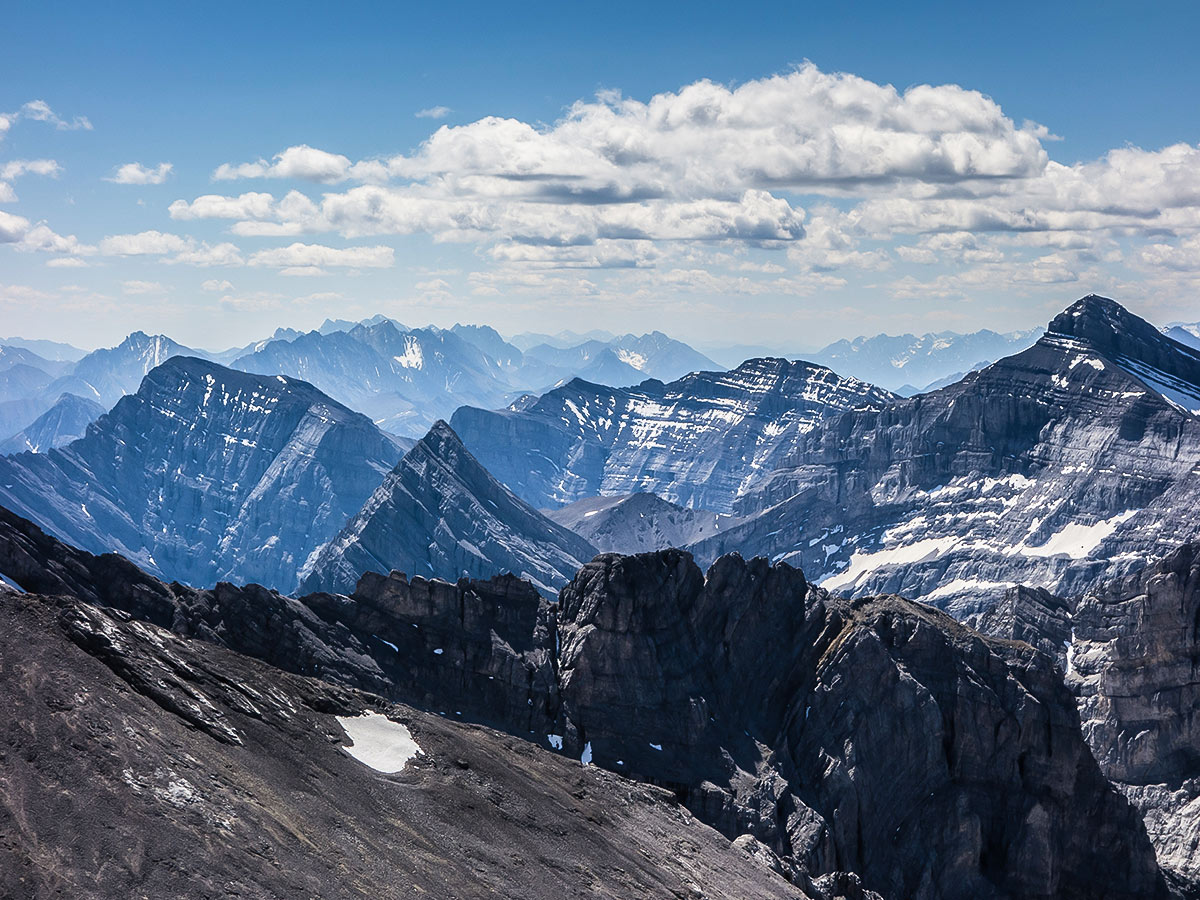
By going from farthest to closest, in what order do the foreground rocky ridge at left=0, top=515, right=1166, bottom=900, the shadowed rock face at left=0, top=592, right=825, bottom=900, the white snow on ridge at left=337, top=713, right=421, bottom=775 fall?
the foreground rocky ridge at left=0, top=515, right=1166, bottom=900, the white snow on ridge at left=337, top=713, right=421, bottom=775, the shadowed rock face at left=0, top=592, right=825, bottom=900

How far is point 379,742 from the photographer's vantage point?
9969 centimetres

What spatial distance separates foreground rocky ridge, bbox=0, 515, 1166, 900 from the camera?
13662 cm

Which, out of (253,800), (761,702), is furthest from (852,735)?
(253,800)

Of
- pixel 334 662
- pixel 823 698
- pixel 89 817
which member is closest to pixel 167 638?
pixel 89 817

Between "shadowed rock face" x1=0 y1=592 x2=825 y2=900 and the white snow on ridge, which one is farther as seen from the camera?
the white snow on ridge

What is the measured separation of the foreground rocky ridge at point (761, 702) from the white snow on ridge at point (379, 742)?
3249 cm

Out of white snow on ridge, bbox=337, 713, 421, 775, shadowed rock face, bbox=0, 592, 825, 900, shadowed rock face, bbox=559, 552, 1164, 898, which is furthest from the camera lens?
shadowed rock face, bbox=559, 552, 1164, 898

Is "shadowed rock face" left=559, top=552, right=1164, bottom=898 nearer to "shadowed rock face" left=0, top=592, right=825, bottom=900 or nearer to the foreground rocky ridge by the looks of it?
the foreground rocky ridge

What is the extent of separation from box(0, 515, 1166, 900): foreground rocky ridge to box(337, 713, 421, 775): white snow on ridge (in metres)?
32.5

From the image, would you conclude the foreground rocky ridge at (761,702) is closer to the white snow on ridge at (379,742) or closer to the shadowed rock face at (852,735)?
the shadowed rock face at (852,735)

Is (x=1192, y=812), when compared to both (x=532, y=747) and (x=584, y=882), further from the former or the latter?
(x=584, y=882)

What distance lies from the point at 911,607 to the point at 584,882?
298ft

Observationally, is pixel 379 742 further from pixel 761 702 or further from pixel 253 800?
pixel 761 702

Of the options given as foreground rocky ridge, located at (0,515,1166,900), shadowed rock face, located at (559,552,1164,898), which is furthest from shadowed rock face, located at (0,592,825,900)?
shadowed rock face, located at (559,552,1164,898)
